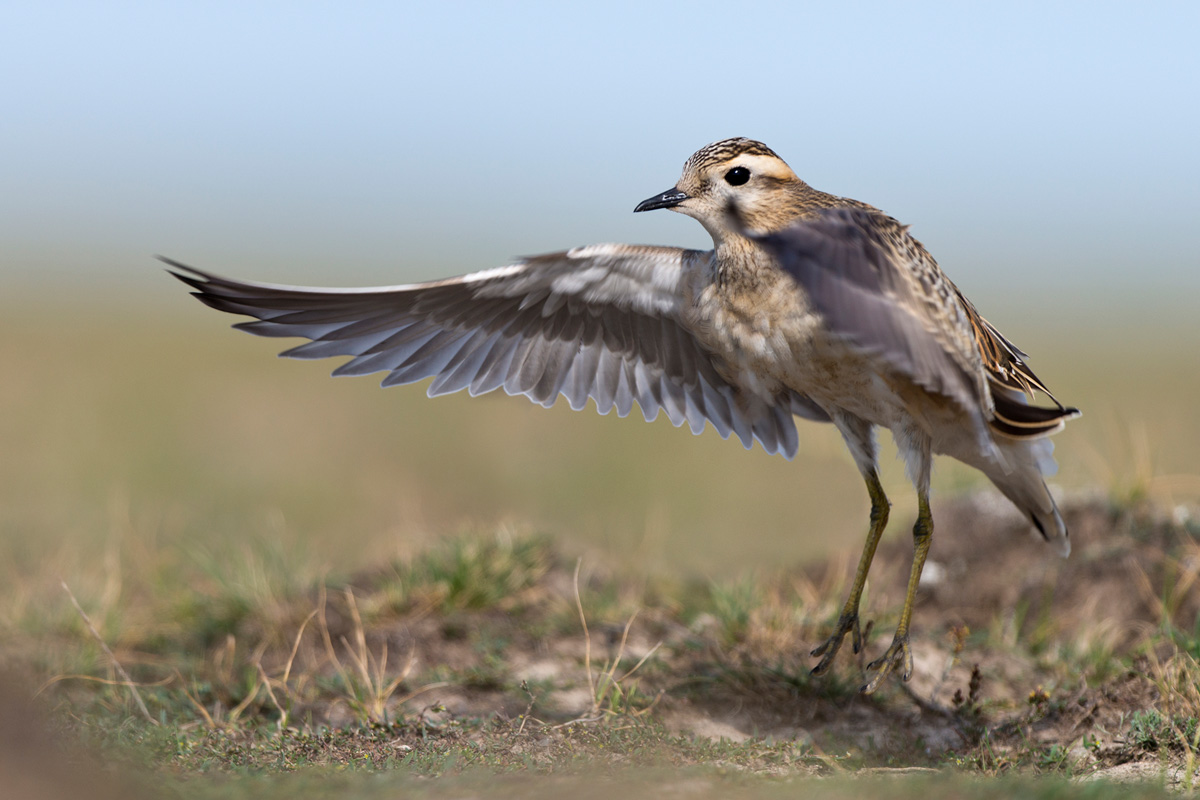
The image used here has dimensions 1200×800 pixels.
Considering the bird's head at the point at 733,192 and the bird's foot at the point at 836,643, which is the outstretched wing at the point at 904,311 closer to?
the bird's head at the point at 733,192

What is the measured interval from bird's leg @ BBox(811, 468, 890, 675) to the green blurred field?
1.98 m

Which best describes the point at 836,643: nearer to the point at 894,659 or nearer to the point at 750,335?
the point at 894,659

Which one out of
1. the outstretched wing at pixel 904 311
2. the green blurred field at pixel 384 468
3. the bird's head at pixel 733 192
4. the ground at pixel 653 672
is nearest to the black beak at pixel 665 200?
the bird's head at pixel 733 192

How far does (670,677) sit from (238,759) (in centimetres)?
209

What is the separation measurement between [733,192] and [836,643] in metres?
2.11

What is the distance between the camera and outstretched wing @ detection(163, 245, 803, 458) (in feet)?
16.6

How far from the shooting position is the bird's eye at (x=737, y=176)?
4918 mm

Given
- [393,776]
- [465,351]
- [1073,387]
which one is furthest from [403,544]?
[1073,387]

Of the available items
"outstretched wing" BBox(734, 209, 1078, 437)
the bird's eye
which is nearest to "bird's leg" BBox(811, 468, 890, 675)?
"outstretched wing" BBox(734, 209, 1078, 437)

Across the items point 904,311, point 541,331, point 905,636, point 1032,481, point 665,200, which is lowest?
point 905,636

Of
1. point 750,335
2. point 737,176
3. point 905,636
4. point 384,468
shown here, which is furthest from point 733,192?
point 384,468

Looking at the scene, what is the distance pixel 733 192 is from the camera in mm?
4922

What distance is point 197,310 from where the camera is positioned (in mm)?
48344

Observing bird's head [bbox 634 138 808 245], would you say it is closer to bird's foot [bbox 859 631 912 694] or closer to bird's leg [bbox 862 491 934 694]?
bird's leg [bbox 862 491 934 694]
